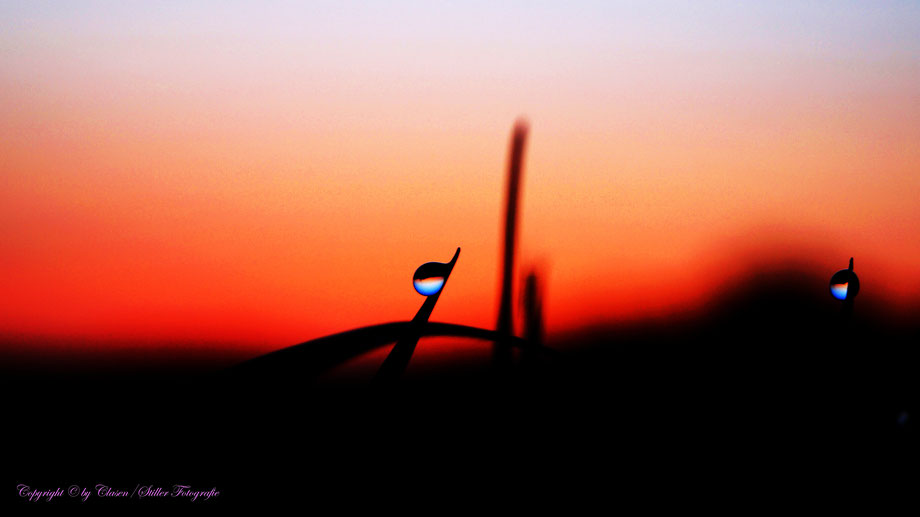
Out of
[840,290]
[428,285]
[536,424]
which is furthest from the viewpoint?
[536,424]

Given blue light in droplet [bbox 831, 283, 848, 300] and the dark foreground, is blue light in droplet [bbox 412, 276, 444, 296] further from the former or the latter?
blue light in droplet [bbox 831, 283, 848, 300]

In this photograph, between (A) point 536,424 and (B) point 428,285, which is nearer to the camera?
(B) point 428,285

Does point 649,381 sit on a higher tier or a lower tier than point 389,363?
lower

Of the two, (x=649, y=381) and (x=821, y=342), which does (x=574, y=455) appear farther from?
(x=821, y=342)

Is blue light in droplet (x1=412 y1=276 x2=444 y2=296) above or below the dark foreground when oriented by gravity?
above

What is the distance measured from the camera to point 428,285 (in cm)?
69

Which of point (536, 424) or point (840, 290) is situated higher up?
point (840, 290)

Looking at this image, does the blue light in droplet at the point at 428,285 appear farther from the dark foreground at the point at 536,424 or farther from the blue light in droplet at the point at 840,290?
the blue light in droplet at the point at 840,290

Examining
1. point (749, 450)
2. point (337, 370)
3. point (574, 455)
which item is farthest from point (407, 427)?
point (749, 450)

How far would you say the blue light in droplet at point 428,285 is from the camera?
683 mm

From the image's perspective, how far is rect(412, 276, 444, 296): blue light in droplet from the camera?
68 cm

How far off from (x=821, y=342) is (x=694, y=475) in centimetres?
51

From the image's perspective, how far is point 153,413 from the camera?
0.72 m

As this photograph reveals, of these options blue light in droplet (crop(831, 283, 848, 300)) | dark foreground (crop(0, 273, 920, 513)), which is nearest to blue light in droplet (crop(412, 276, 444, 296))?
dark foreground (crop(0, 273, 920, 513))
